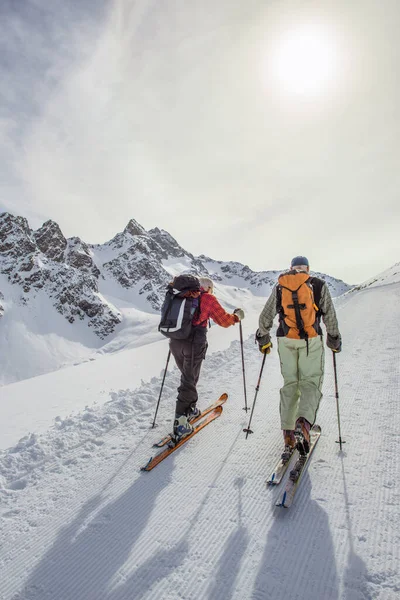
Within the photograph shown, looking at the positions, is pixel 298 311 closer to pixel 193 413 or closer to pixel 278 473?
pixel 278 473

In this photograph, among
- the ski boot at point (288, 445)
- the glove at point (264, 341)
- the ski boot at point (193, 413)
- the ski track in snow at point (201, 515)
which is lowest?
the ski track in snow at point (201, 515)

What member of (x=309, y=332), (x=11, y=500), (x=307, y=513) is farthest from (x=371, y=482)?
(x=11, y=500)

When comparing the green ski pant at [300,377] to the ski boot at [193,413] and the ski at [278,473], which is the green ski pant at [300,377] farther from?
the ski boot at [193,413]

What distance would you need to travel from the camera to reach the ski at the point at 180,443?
4535 millimetres

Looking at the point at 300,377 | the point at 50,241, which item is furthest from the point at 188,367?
the point at 50,241

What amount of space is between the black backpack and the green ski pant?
148 centimetres

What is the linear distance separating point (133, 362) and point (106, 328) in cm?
14108

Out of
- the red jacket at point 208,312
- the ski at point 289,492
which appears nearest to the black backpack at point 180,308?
the red jacket at point 208,312

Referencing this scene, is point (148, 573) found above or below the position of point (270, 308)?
below

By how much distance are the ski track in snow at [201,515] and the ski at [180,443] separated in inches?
3.4

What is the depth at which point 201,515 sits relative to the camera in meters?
3.56

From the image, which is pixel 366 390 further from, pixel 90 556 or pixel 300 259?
pixel 90 556

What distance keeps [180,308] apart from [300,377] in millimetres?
2093

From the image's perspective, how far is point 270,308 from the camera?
492 centimetres
